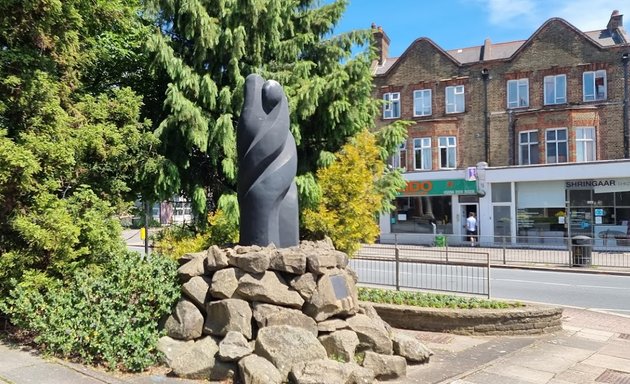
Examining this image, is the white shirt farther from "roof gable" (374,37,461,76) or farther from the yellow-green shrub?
the yellow-green shrub

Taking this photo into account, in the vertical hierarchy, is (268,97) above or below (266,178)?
above

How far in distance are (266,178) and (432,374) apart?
347cm

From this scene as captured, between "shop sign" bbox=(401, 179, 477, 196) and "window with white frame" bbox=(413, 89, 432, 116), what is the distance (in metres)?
4.37

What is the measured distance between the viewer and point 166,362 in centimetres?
627

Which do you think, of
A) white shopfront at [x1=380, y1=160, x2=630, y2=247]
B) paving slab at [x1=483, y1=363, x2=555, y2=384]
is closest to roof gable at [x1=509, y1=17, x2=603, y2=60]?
white shopfront at [x1=380, y1=160, x2=630, y2=247]

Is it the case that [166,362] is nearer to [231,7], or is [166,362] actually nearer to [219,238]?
[219,238]

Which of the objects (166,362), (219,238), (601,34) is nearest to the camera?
(166,362)

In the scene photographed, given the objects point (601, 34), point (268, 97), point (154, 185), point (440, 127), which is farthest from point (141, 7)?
point (601, 34)

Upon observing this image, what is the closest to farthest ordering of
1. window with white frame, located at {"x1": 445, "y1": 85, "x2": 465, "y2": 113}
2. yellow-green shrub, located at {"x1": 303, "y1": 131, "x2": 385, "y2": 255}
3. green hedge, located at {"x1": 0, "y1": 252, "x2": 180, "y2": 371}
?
1. green hedge, located at {"x1": 0, "y1": 252, "x2": 180, "y2": 371}
2. yellow-green shrub, located at {"x1": 303, "y1": 131, "x2": 385, "y2": 255}
3. window with white frame, located at {"x1": 445, "y1": 85, "x2": 465, "y2": 113}

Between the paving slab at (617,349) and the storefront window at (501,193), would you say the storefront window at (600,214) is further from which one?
the paving slab at (617,349)

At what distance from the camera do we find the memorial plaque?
6750 mm

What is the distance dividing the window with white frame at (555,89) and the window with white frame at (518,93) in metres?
1.03

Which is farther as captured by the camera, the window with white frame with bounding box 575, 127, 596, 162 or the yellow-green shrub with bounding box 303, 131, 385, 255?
the window with white frame with bounding box 575, 127, 596, 162

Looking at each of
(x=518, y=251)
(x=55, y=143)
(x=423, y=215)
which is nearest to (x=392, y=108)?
(x=423, y=215)
